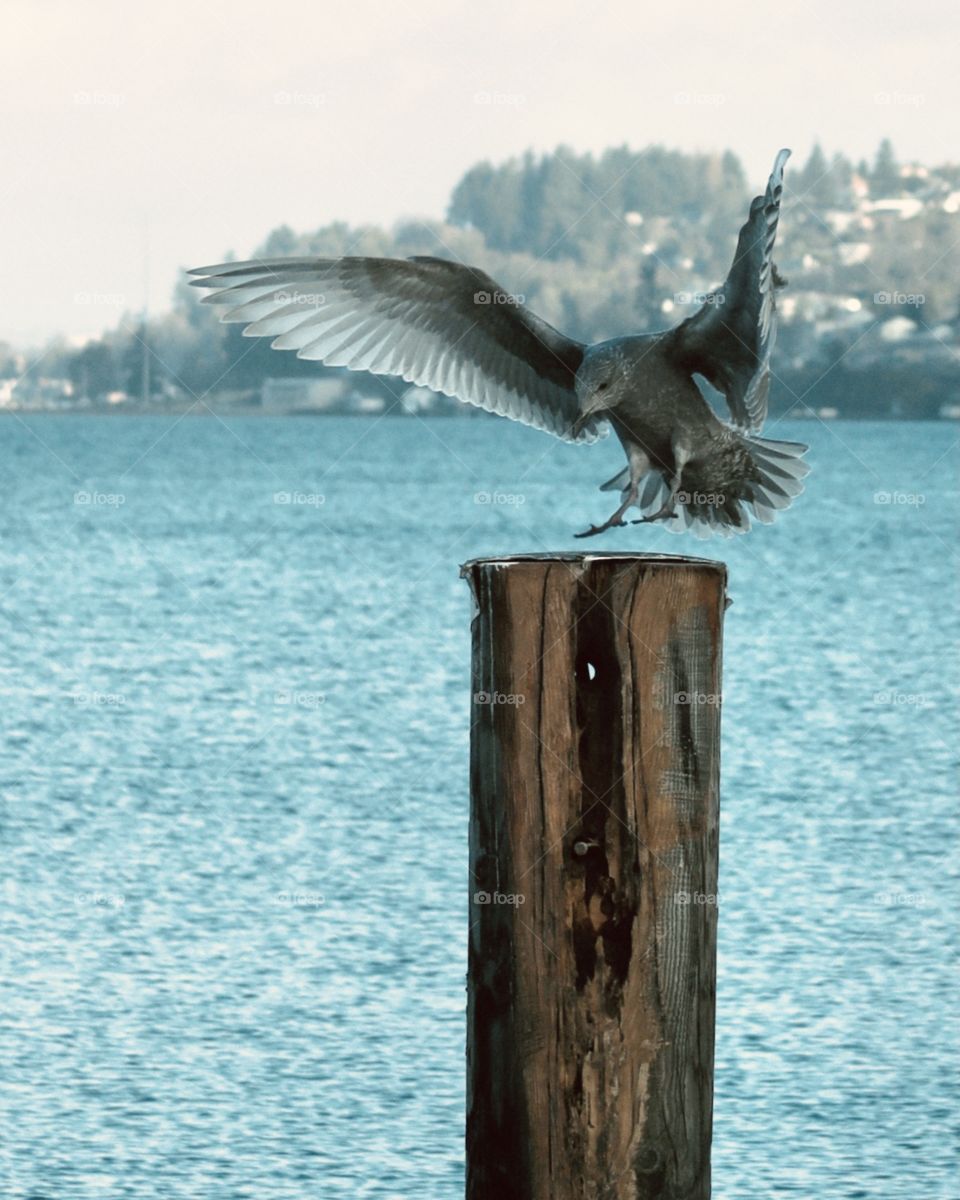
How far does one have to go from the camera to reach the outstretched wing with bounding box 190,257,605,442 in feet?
24.2

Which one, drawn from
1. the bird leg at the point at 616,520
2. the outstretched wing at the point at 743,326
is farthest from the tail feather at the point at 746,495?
the bird leg at the point at 616,520

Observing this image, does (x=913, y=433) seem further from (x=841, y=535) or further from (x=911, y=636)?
(x=911, y=636)

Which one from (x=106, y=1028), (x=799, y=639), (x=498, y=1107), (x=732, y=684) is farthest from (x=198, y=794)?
(x=799, y=639)

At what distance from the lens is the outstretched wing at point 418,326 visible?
7363 mm

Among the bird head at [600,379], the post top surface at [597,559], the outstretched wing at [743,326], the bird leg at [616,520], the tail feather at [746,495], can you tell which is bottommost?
the post top surface at [597,559]

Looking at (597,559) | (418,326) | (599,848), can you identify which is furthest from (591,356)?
(599,848)

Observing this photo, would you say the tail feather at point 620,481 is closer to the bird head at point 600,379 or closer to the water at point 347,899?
the bird head at point 600,379

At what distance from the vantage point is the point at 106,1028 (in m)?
9.22

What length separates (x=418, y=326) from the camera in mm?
7887

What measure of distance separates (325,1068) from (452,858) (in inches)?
147

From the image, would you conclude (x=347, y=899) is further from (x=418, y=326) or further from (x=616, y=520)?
(x=616, y=520)

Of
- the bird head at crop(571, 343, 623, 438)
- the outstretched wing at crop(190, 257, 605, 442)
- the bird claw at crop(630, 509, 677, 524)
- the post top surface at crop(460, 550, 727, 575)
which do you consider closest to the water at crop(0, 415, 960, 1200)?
the bird claw at crop(630, 509, 677, 524)

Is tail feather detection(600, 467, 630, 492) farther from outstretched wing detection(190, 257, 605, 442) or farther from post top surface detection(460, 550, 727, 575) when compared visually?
post top surface detection(460, 550, 727, 575)

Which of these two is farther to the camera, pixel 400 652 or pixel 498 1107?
pixel 400 652
